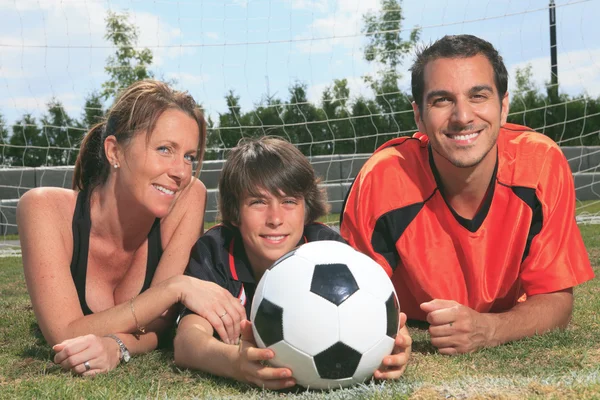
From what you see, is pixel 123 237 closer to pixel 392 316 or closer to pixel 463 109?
pixel 392 316

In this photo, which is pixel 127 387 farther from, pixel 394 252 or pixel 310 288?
pixel 394 252

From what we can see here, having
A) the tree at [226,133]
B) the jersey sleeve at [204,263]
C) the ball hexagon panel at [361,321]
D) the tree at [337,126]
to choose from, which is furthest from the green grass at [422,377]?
the tree at [337,126]

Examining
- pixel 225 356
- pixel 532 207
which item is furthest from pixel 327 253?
pixel 532 207

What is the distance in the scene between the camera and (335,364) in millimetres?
2248

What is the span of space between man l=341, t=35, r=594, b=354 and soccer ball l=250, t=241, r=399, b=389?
2.43ft

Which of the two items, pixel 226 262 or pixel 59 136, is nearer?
pixel 226 262

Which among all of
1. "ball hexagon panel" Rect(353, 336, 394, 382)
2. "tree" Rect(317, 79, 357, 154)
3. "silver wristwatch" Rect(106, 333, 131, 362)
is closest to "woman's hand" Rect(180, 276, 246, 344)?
"silver wristwatch" Rect(106, 333, 131, 362)

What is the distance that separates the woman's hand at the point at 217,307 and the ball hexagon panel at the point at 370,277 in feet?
2.17

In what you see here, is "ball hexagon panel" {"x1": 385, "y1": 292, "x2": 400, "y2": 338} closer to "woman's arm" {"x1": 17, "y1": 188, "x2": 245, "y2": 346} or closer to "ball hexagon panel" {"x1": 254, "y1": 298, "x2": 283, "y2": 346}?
"ball hexagon panel" {"x1": 254, "y1": 298, "x2": 283, "y2": 346}

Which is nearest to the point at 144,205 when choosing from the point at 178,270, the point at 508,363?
the point at 178,270

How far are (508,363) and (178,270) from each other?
1.60m

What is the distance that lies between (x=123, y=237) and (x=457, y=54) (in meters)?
1.90

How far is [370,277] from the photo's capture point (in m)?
2.42

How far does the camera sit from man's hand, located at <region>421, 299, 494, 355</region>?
2721 mm
